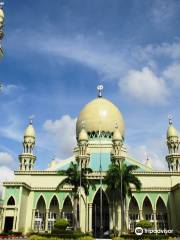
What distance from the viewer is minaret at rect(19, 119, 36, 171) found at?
56.9m

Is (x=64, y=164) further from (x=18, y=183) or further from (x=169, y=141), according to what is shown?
(x=169, y=141)

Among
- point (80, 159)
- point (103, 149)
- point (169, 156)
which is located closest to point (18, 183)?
point (80, 159)

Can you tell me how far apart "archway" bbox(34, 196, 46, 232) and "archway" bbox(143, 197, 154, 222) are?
16.2 m

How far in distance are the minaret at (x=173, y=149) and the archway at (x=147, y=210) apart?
7818 millimetres

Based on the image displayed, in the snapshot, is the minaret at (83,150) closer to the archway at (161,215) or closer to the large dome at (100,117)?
the large dome at (100,117)

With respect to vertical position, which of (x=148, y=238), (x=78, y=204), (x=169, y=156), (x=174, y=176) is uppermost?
(x=169, y=156)

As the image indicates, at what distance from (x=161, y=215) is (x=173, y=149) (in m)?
12.2

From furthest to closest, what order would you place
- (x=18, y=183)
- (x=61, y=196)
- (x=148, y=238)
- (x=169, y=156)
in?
(x=169, y=156) < (x=61, y=196) < (x=18, y=183) < (x=148, y=238)

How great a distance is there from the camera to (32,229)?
5088cm

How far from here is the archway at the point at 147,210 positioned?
5181cm

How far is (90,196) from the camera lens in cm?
5062

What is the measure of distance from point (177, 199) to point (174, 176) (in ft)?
15.5

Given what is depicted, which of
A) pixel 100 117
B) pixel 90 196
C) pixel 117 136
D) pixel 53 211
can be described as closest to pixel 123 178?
pixel 90 196

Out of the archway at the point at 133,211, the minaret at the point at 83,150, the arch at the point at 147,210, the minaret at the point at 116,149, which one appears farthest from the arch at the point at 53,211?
the arch at the point at 147,210
